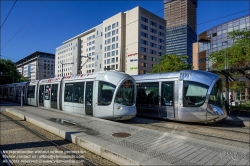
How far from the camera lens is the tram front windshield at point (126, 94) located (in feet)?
32.3

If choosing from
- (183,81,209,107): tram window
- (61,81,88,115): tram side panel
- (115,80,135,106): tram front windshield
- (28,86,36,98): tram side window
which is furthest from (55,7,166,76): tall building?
(183,81,209,107): tram window

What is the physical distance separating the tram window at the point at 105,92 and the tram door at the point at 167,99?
3.01 m

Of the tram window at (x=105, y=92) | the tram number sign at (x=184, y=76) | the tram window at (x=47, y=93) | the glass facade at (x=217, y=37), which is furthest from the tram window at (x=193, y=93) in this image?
the glass facade at (x=217, y=37)

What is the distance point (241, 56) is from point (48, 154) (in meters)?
17.0

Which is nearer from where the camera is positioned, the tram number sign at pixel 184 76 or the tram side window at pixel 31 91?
the tram number sign at pixel 184 76

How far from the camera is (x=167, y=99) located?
10.8 meters

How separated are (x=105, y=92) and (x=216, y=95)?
563 centimetres

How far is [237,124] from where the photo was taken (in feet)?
35.1

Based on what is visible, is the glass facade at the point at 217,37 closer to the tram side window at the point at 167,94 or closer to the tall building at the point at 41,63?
the tram side window at the point at 167,94

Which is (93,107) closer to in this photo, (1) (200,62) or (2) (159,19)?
(1) (200,62)

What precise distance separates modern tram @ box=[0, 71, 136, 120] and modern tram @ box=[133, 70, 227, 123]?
5.74ft

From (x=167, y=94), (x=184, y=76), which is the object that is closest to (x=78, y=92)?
(x=167, y=94)

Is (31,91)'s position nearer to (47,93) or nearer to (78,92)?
(47,93)

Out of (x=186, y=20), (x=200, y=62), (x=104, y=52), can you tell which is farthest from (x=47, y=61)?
(x=186, y=20)
